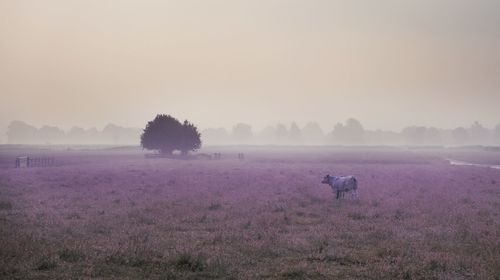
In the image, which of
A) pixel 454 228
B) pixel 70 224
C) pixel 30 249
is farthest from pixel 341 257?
pixel 70 224

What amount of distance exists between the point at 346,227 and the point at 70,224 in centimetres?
1154

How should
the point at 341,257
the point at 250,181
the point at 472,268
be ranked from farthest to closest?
the point at 250,181 → the point at 341,257 → the point at 472,268

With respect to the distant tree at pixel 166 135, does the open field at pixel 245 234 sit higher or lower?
lower

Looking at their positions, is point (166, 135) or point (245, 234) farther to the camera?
point (166, 135)

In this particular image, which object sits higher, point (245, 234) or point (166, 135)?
point (166, 135)

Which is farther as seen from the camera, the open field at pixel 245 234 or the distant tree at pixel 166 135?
the distant tree at pixel 166 135

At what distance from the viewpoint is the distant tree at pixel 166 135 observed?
282 feet

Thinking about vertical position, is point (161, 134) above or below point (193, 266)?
above

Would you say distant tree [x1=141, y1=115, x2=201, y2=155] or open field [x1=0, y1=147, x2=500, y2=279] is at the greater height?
distant tree [x1=141, y1=115, x2=201, y2=155]

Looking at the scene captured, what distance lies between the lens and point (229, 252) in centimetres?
1342

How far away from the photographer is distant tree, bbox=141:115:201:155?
3381 inches

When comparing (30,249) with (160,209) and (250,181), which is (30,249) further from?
(250,181)

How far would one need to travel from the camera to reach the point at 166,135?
85812 millimetres

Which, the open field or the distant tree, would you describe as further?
the distant tree
